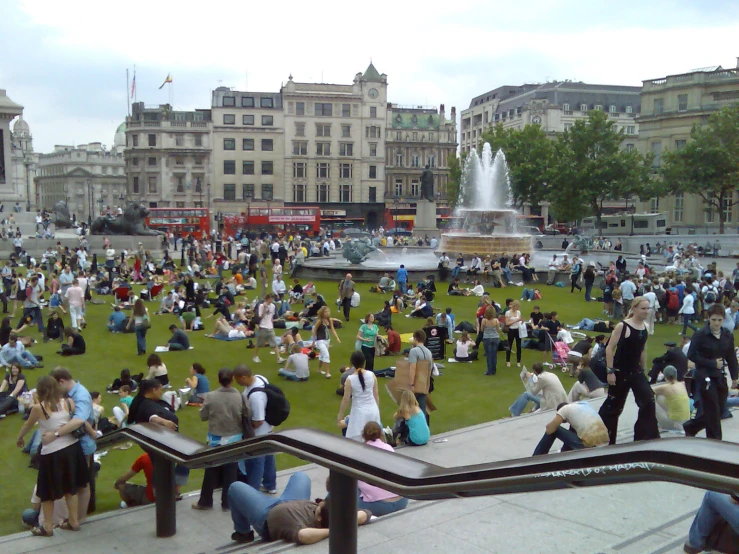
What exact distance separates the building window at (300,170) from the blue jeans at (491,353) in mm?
70438

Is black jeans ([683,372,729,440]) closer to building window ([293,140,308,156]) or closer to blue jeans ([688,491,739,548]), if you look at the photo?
blue jeans ([688,491,739,548])

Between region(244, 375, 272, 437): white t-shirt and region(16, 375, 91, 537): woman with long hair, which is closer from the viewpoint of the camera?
region(16, 375, 91, 537): woman with long hair

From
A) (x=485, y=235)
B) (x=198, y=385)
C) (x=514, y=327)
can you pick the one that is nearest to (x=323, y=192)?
(x=485, y=235)

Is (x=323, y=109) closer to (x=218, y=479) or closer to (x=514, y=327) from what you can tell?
(x=514, y=327)

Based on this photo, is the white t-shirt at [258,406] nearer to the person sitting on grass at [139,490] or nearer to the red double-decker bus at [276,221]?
the person sitting on grass at [139,490]

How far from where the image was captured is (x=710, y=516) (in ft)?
13.9

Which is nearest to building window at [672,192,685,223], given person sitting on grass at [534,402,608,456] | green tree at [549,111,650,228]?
green tree at [549,111,650,228]

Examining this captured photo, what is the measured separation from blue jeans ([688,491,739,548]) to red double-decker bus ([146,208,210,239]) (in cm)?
5269

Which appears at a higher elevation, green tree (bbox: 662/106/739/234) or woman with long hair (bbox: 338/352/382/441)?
green tree (bbox: 662/106/739/234)

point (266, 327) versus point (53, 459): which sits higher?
point (53, 459)

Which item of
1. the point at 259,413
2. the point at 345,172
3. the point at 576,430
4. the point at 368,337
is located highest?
the point at 345,172

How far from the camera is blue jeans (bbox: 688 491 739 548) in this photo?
379 cm

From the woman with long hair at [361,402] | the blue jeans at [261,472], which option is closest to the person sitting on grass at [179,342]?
the woman with long hair at [361,402]

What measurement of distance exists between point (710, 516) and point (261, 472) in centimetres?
437
